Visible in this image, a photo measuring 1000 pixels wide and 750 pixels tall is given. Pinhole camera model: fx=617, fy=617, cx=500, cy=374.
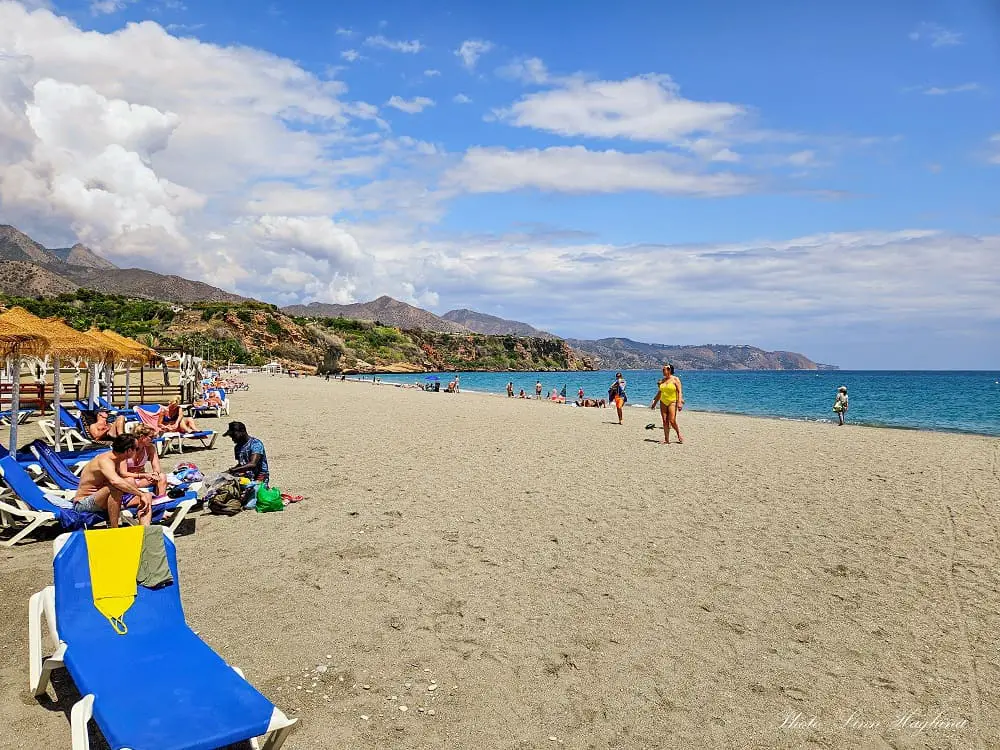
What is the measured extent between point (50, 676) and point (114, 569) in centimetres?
63

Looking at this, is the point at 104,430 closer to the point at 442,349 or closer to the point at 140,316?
the point at 140,316

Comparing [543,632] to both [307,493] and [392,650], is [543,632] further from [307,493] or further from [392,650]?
[307,493]

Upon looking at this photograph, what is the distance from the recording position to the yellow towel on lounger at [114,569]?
3626 millimetres

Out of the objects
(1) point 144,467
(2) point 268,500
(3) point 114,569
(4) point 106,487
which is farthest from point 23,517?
(3) point 114,569

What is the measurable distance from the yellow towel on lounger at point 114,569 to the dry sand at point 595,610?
0.46m

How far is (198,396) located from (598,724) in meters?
21.9

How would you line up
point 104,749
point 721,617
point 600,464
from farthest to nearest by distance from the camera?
point 600,464, point 721,617, point 104,749

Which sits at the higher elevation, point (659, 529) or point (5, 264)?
point (5, 264)

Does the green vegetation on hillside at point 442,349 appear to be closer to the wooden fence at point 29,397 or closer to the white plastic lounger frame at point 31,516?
the wooden fence at point 29,397

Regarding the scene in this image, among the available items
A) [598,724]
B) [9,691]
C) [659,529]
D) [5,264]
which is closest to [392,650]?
[598,724]

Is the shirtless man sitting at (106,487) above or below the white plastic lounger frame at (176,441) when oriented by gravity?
above

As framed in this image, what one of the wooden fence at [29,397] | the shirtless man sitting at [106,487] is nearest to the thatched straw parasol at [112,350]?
the wooden fence at [29,397]

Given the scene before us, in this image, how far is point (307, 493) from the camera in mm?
8227

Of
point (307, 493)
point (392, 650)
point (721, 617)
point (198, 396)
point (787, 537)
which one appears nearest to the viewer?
point (392, 650)
